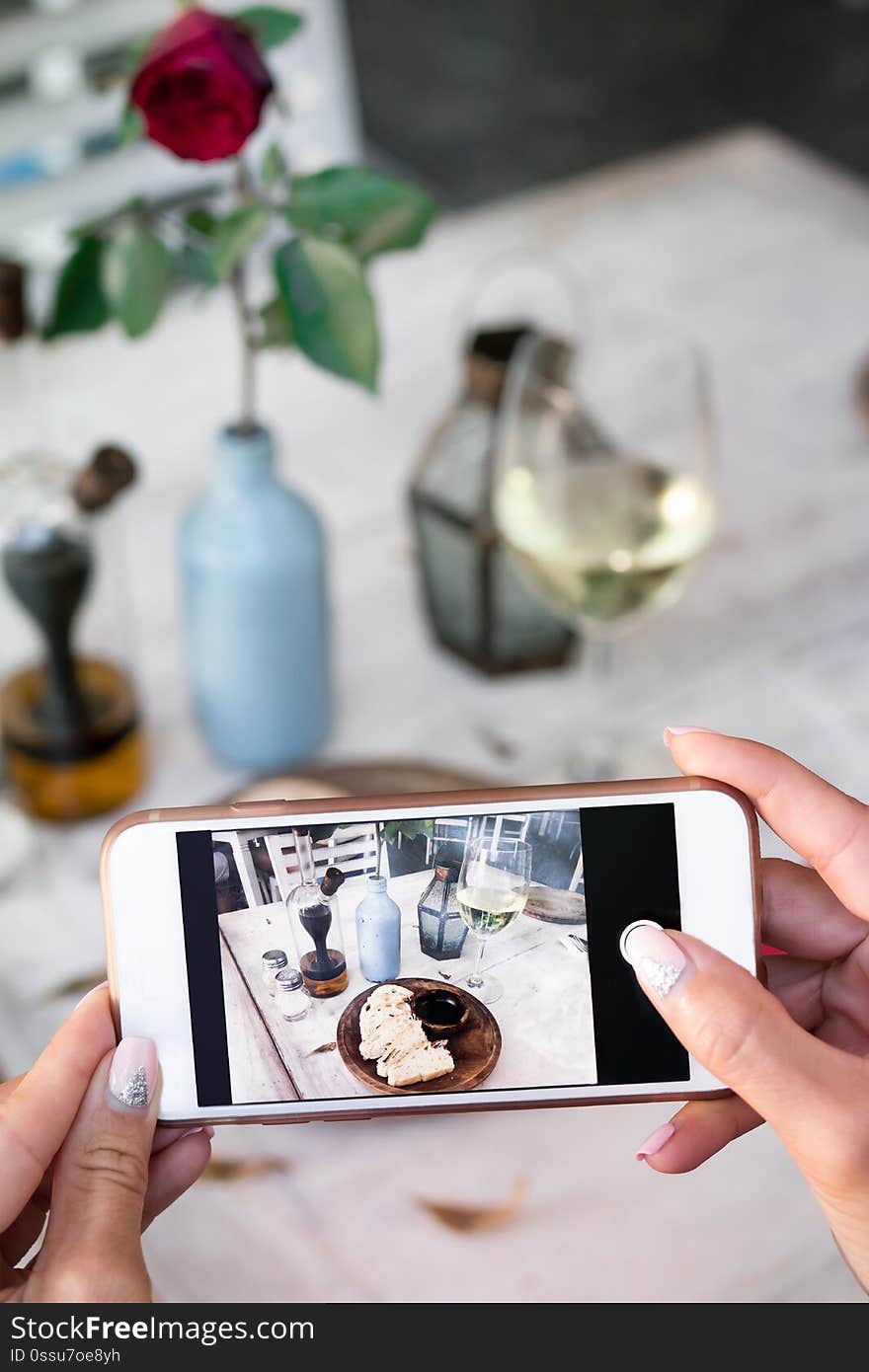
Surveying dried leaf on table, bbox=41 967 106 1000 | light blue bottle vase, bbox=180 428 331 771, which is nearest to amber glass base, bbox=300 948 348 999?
dried leaf on table, bbox=41 967 106 1000

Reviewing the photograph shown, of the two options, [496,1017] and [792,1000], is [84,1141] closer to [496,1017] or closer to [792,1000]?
[496,1017]

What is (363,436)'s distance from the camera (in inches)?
44.9

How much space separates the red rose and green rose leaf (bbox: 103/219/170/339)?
7 cm

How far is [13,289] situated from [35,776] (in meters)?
0.29

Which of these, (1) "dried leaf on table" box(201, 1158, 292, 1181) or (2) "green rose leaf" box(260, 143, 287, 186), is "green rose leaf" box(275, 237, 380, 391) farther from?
(1) "dried leaf on table" box(201, 1158, 292, 1181)

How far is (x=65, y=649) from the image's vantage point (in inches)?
32.7

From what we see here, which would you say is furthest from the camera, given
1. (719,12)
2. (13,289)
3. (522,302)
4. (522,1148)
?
(719,12)

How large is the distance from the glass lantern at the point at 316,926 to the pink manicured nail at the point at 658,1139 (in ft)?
0.51

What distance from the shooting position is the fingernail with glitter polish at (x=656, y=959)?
0.51 m

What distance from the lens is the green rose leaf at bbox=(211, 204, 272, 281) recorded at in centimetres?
69

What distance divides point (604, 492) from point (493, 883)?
1.45 feet
